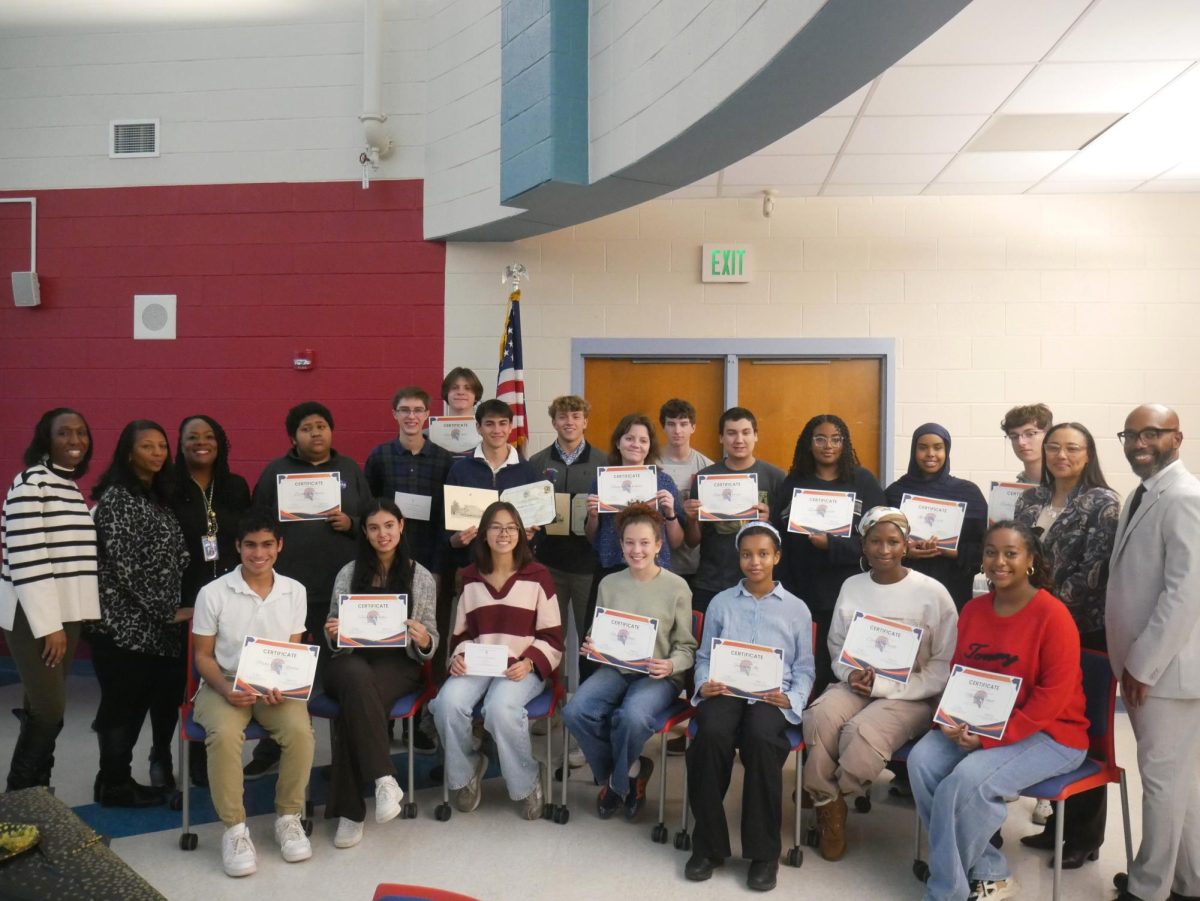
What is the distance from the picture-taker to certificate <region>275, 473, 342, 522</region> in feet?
12.4

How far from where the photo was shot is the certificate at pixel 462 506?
12.6 ft

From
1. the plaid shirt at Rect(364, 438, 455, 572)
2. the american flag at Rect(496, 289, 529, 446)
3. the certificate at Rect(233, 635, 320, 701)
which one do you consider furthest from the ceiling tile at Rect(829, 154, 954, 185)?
the certificate at Rect(233, 635, 320, 701)

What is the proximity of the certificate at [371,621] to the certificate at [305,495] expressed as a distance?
20.6 inches

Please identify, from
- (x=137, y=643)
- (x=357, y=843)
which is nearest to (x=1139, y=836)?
(x=357, y=843)

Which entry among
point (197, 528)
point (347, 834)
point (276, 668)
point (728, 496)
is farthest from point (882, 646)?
point (197, 528)

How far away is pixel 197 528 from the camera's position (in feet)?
12.1

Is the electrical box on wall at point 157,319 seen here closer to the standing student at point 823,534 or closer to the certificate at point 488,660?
the certificate at point 488,660

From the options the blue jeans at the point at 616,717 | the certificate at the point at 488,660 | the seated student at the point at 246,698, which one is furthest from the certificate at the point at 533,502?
the seated student at the point at 246,698

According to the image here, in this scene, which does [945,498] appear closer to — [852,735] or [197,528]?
[852,735]

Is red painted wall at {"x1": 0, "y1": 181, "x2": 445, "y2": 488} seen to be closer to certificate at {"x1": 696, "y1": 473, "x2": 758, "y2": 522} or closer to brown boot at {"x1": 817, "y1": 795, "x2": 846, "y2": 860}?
certificate at {"x1": 696, "y1": 473, "x2": 758, "y2": 522}

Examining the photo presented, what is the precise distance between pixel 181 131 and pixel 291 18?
3.21 ft

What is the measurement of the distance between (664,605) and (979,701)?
1.18 m

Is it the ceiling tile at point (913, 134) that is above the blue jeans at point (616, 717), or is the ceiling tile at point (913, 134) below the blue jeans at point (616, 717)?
above

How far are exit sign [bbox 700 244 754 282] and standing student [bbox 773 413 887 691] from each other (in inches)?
73.8
